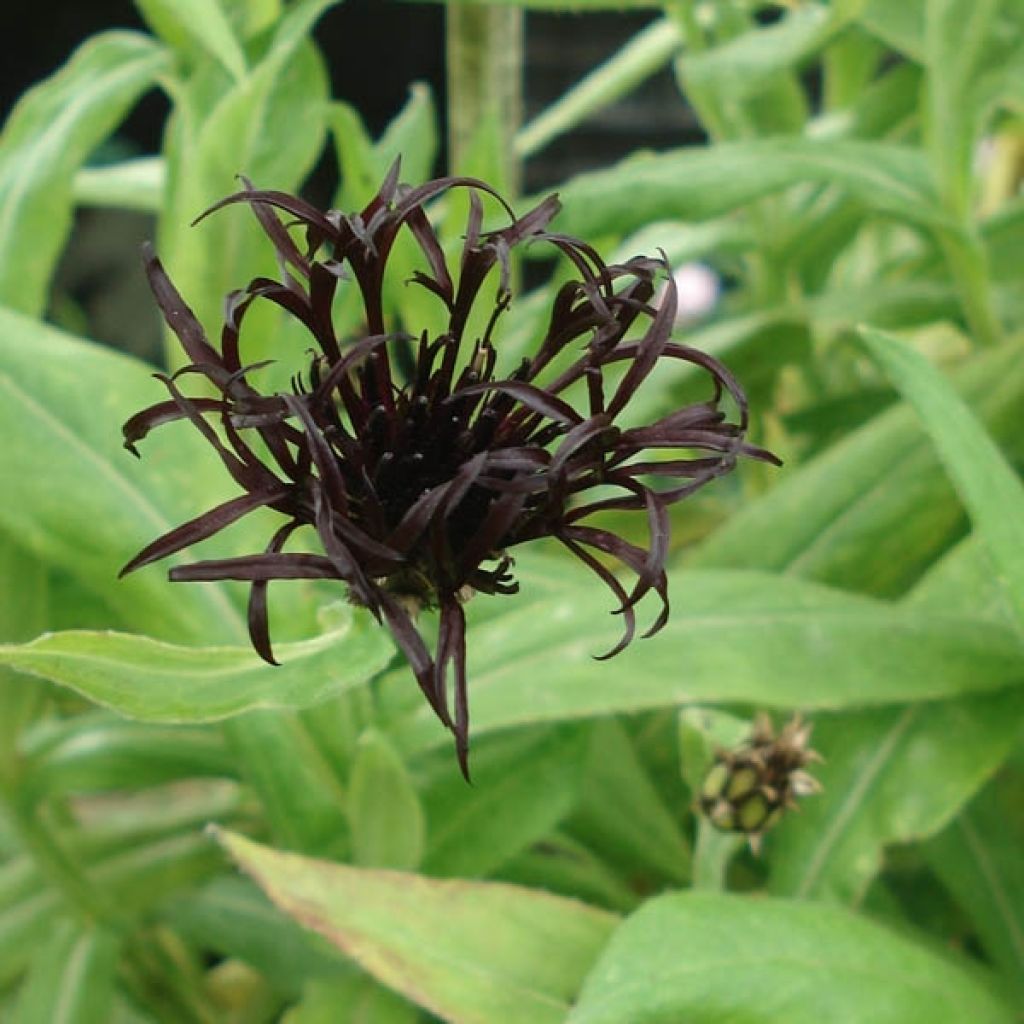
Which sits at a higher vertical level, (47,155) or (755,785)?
(47,155)

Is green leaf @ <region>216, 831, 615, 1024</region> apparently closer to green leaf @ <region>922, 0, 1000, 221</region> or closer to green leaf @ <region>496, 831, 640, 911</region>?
green leaf @ <region>496, 831, 640, 911</region>

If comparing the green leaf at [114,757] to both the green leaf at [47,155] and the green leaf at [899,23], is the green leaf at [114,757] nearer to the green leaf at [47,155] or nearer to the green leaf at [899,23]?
the green leaf at [47,155]

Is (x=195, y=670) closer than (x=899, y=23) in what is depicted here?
Yes

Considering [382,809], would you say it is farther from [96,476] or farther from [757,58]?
[757,58]

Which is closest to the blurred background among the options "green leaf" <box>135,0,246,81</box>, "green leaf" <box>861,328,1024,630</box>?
"green leaf" <box>135,0,246,81</box>

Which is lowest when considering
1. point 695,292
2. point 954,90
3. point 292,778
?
point 695,292

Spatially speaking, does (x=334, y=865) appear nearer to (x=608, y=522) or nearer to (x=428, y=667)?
(x=428, y=667)

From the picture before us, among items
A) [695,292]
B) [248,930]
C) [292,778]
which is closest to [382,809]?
[292,778]
